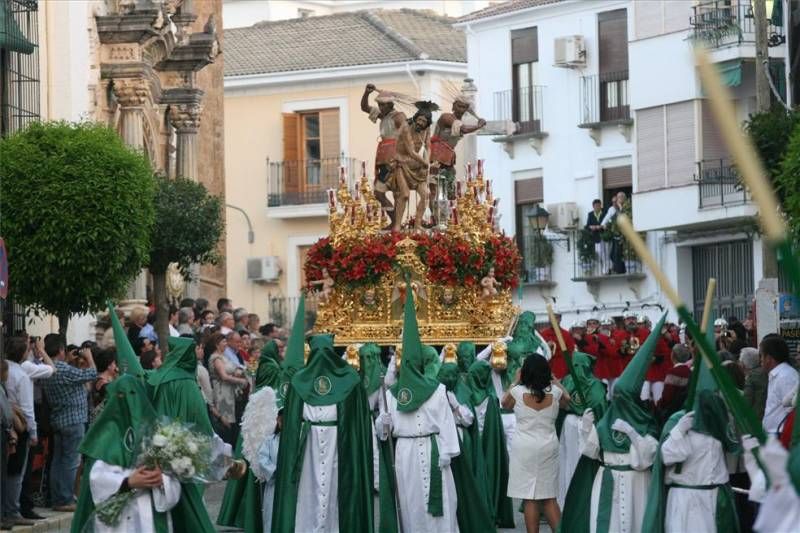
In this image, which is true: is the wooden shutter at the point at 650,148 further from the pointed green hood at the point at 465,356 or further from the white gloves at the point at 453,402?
the white gloves at the point at 453,402

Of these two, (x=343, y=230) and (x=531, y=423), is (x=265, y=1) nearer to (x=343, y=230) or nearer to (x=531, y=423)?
(x=343, y=230)

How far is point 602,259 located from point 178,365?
1015 inches

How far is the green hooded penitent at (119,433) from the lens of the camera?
1305 centimetres

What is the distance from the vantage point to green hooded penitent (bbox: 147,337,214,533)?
44.3 feet

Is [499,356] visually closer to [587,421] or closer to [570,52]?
[587,421]

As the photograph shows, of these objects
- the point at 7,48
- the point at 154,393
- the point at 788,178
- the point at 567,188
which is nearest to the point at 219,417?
the point at 7,48

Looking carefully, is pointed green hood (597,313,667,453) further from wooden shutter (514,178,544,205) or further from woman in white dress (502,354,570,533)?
wooden shutter (514,178,544,205)

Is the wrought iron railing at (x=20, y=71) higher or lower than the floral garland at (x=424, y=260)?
higher

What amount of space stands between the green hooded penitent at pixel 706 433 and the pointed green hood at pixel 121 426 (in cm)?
308

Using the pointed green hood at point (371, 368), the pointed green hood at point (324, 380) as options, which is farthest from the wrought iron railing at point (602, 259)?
the pointed green hood at point (324, 380)

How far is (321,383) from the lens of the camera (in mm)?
16656

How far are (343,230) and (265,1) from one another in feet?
103

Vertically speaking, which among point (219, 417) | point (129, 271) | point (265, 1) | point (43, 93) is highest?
point (265, 1)

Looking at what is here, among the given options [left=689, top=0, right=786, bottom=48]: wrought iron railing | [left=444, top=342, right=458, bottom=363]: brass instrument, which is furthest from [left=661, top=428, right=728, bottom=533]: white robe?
[left=689, top=0, right=786, bottom=48]: wrought iron railing
